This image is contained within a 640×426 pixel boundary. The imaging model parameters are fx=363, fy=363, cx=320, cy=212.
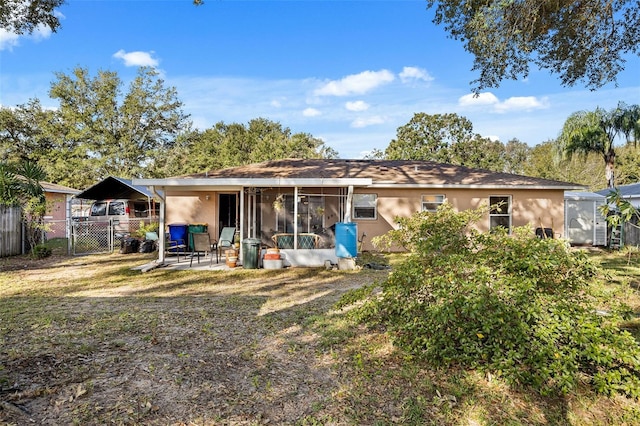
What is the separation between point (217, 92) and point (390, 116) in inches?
594

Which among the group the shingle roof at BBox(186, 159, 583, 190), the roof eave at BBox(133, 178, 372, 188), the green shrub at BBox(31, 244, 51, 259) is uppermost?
the shingle roof at BBox(186, 159, 583, 190)

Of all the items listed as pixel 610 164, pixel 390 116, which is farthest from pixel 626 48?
pixel 390 116

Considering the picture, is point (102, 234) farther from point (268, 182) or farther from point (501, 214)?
point (501, 214)

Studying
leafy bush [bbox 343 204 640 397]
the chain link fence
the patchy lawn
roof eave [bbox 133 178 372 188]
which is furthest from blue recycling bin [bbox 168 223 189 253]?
leafy bush [bbox 343 204 640 397]

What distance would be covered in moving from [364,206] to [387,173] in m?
1.82

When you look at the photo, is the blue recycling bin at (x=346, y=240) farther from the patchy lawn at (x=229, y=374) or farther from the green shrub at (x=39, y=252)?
the green shrub at (x=39, y=252)

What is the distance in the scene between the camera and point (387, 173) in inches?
563

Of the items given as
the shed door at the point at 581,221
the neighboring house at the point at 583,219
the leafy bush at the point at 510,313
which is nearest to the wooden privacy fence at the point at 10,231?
the leafy bush at the point at 510,313

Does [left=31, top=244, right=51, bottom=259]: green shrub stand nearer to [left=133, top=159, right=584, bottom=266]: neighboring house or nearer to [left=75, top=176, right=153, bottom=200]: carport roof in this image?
[left=75, top=176, right=153, bottom=200]: carport roof

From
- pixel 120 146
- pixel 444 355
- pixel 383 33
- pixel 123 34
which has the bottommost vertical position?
pixel 444 355

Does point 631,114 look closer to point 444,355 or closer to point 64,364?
point 444,355

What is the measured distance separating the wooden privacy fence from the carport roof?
1.86m

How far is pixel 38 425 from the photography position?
2.59 meters

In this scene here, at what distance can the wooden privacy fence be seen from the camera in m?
11.2
